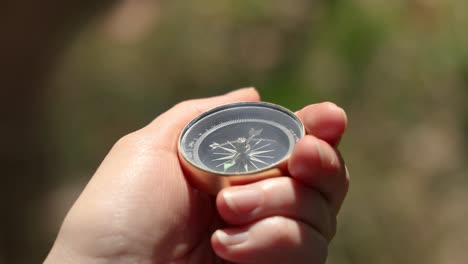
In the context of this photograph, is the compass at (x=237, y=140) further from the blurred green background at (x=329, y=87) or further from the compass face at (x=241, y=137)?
the blurred green background at (x=329, y=87)

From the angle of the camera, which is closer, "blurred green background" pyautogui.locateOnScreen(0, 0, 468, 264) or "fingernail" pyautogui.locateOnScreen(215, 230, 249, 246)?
"fingernail" pyautogui.locateOnScreen(215, 230, 249, 246)

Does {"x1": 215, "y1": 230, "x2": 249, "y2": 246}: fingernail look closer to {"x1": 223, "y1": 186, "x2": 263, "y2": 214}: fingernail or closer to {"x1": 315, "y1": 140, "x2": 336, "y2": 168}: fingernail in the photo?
{"x1": 223, "y1": 186, "x2": 263, "y2": 214}: fingernail

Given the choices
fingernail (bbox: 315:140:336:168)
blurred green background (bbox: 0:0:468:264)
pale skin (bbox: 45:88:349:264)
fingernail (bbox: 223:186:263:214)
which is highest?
fingernail (bbox: 315:140:336:168)

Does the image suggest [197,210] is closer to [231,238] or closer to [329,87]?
[231,238]

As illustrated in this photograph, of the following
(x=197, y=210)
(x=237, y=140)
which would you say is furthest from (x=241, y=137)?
(x=197, y=210)

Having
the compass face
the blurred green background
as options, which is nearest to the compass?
the compass face

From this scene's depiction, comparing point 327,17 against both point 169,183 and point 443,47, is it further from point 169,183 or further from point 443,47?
point 169,183
